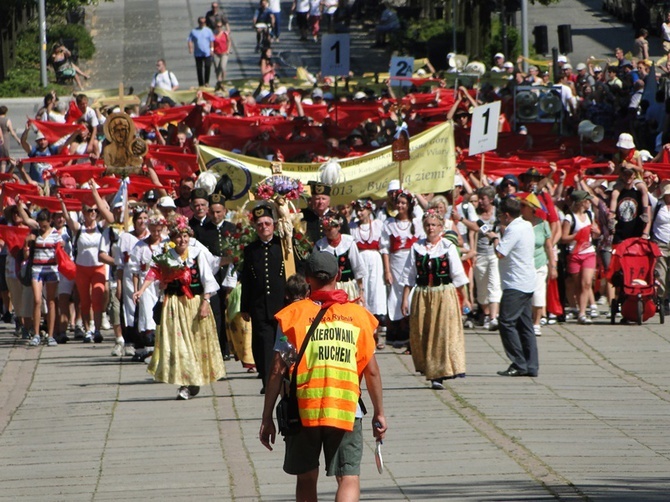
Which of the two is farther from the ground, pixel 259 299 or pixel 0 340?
pixel 259 299

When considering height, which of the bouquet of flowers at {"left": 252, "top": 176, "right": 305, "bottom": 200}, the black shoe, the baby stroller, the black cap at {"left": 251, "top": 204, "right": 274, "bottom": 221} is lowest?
the black shoe

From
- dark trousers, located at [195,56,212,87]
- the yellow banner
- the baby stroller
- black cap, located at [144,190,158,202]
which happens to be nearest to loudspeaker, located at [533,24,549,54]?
dark trousers, located at [195,56,212,87]

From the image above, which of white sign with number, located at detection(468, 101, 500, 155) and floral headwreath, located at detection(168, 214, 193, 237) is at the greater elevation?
white sign with number, located at detection(468, 101, 500, 155)

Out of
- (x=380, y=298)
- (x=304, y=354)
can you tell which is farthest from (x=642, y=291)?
(x=304, y=354)

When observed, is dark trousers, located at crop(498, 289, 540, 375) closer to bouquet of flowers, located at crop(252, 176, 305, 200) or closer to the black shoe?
the black shoe

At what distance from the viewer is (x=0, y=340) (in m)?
20.4

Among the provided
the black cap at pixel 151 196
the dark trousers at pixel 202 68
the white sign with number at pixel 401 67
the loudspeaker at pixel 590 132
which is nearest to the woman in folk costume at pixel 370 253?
the black cap at pixel 151 196

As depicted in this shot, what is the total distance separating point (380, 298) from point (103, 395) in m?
4.34

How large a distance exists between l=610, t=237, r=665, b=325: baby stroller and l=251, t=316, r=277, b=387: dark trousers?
20.6ft

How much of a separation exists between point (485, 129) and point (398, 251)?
3291 mm

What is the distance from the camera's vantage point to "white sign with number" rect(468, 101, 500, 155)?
20375 mm

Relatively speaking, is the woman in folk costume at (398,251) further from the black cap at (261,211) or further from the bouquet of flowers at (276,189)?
the black cap at (261,211)

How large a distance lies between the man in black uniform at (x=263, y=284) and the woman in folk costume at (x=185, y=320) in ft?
1.34

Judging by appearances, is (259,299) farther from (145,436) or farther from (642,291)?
(642,291)
